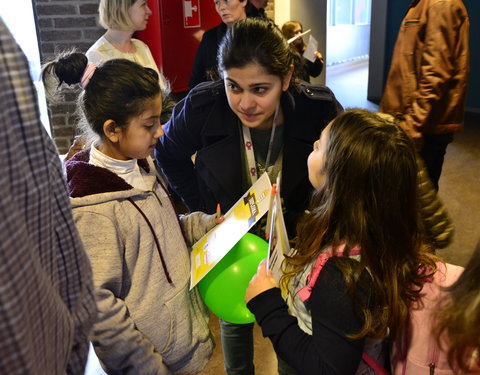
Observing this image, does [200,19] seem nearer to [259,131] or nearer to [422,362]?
[259,131]

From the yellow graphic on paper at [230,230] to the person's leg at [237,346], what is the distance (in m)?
0.48

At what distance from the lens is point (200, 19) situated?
4.22 meters

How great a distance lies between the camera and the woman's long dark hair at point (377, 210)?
1.11 m

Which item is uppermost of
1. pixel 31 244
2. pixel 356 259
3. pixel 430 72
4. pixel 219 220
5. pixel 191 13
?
pixel 191 13

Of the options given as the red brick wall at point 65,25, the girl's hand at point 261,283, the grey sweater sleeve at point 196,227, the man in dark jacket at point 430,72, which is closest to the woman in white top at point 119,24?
the red brick wall at point 65,25

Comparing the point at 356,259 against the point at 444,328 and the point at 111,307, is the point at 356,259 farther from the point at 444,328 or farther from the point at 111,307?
the point at 111,307

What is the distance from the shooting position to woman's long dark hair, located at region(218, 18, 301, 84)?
1555 millimetres

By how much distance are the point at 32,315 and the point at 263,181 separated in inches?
39.7

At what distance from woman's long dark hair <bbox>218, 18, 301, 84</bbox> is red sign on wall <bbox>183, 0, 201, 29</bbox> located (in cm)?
259

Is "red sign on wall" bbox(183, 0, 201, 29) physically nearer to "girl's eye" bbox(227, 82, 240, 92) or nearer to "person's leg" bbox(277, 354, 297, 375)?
"girl's eye" bbox(227, 82, 240, 92)

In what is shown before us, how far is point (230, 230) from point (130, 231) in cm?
29

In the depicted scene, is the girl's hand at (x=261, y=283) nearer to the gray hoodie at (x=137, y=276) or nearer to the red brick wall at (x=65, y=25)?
the gray hoodie at (x=137, y=276)

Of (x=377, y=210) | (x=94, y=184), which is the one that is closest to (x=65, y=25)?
(x=94, y=184)

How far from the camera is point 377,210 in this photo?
3.69ft
